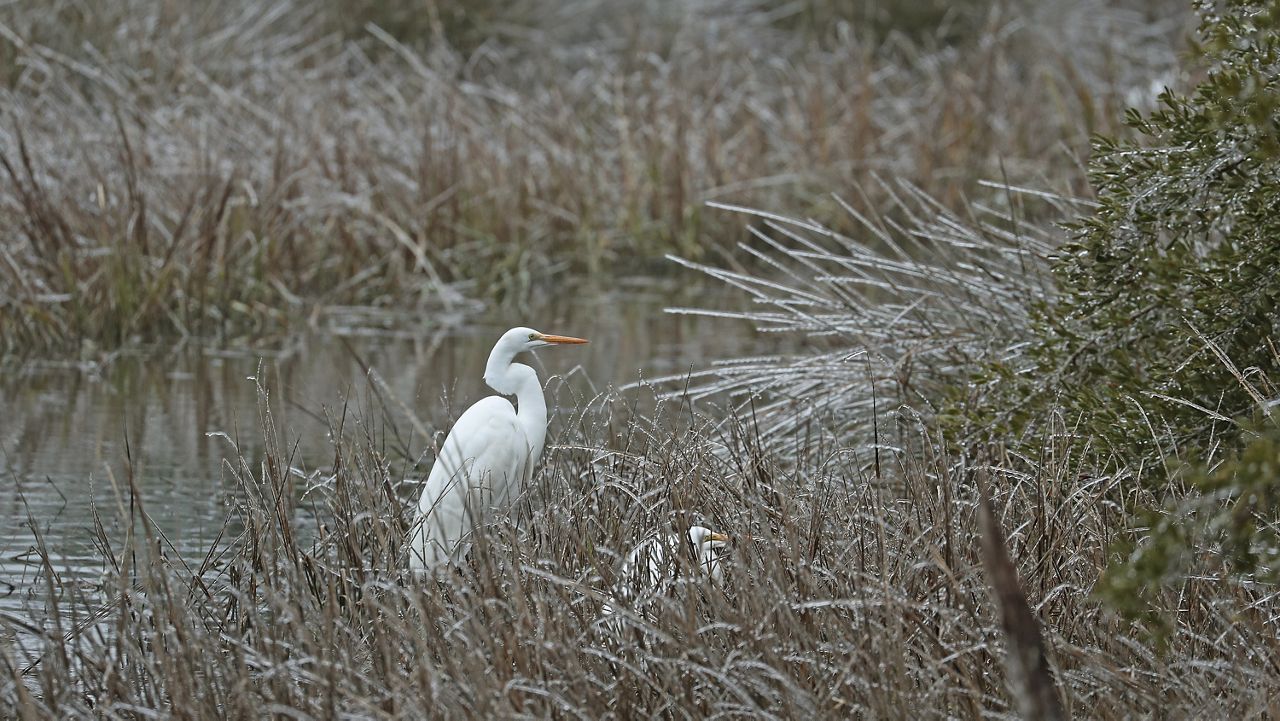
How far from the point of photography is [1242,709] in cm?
251

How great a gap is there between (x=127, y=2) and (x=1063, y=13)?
8.69 metres

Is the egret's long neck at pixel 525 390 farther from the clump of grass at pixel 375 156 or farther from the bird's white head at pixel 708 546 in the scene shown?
the clump of grass at pixel 375 156

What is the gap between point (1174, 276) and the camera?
3.69 m

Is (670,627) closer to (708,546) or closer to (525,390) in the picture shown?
(708,546)

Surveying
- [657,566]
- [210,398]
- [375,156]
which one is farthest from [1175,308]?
[375,156]

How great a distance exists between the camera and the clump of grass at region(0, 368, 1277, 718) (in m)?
2.46

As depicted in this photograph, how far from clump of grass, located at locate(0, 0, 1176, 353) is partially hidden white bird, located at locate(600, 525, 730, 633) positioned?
3.84 m

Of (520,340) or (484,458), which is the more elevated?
(520,340)

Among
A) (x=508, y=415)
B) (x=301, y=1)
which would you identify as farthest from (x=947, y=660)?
(x=301, y=1)

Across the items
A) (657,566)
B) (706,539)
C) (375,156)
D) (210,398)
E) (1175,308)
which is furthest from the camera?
(375,156)

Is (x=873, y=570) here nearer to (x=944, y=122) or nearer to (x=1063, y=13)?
(x=944, y=122)

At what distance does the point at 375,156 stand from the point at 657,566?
628cm

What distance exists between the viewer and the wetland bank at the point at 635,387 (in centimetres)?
255

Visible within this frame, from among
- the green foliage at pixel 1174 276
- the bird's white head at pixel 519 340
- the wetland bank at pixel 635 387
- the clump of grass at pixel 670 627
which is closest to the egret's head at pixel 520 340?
the bird's white head at pixel 519 340
